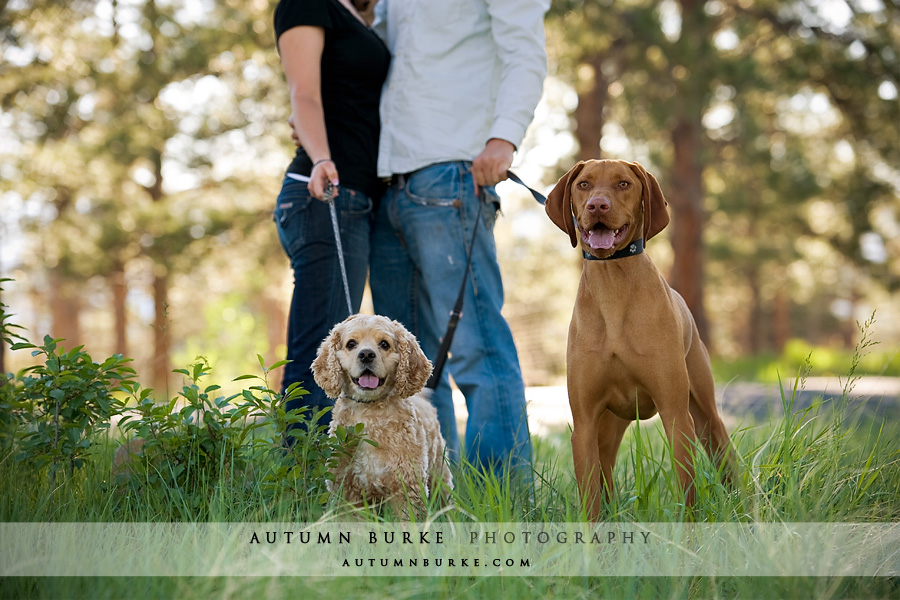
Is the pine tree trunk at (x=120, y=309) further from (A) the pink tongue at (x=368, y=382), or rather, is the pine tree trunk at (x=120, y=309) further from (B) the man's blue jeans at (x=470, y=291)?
(A) the pink tongue at (x=368, y=382)

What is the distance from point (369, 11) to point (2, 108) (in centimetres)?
1018

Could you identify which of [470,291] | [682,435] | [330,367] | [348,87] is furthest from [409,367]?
[348,87]

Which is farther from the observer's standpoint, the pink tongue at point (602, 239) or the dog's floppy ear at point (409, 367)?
the dog's floppy ear at point (409, 367)

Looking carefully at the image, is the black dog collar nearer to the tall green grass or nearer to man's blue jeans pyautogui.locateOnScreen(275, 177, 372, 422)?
the tall green grass

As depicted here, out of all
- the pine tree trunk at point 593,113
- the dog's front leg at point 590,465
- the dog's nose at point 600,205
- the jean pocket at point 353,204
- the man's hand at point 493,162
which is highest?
the pine tree trunk at point 593,113

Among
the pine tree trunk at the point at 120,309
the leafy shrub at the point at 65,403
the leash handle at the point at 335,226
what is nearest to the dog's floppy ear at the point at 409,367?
the leash handle at the point at 335,226

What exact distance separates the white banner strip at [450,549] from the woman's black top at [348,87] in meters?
1.81

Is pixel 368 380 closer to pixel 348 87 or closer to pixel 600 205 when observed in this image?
pixel 600 205

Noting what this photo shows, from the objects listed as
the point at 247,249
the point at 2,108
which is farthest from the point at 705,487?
the point at 247,249

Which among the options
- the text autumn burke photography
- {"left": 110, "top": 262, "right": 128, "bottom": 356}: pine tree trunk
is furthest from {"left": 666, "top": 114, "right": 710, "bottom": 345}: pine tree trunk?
{"left": 110, "top": 262, "right": 128, "bottom": 356}: pine tree trunk

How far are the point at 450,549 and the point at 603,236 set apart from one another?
51.8 inches

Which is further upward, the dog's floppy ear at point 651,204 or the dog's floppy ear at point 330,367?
the dog's floppy ear at point 651,204

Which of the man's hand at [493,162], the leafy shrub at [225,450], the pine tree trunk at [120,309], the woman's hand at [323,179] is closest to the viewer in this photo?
the leafy shrub at [225,450]

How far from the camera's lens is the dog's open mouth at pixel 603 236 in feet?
9.30
